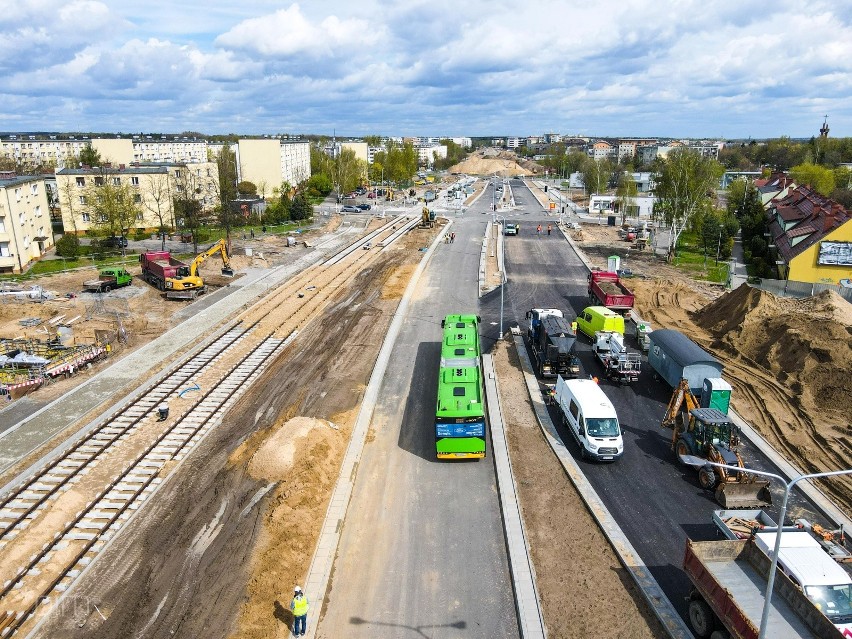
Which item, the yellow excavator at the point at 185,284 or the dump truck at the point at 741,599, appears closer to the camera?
the dump truck at the point at 741,599

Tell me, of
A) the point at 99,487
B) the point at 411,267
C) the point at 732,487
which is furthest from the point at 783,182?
the point at 99,487

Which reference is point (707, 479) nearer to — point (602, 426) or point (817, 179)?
point (602, 426)

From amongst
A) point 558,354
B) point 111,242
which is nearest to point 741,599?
point 558,354

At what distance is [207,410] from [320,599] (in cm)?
1271

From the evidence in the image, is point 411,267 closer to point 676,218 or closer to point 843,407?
point 676,218

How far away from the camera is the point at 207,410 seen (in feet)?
78.4

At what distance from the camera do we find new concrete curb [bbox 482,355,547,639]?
13.0 meters

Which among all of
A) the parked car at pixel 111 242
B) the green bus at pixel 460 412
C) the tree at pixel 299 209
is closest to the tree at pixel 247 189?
the tree at pixel 299 209

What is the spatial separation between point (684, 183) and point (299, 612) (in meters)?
50.4

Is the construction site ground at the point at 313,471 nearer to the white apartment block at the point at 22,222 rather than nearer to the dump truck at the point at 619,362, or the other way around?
the dump truck at the point at 619,362

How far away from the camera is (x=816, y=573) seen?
1214 cm

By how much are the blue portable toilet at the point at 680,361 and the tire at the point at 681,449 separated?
12.5 ft

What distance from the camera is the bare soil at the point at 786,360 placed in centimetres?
2092

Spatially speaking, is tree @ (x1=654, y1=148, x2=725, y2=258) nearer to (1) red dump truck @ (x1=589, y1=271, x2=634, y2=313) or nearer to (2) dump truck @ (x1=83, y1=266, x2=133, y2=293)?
(1) red dump truck @ (x1=589, y1=271, x2=634, y2=313)
